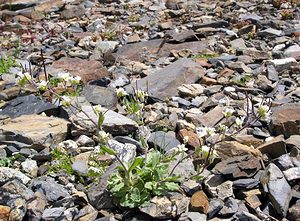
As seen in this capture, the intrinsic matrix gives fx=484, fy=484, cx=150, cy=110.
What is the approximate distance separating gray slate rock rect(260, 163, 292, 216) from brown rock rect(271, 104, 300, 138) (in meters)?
1.14

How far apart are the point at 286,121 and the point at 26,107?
12.4ft

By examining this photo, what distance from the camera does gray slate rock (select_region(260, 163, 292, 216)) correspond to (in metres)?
4.67

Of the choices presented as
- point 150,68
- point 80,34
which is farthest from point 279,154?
point 80,34

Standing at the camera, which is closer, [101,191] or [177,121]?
[101,191]

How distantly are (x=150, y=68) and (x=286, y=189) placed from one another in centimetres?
493

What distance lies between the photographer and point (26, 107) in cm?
729

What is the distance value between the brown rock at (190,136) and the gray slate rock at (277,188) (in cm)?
113

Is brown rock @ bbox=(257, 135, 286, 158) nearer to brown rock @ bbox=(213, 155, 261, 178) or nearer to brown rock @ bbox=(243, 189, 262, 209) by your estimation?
brown rock @ bbox=(213, 155, 261, 178)

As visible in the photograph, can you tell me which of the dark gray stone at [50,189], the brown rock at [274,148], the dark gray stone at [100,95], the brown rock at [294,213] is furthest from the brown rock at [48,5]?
the brown rock at [294,213]

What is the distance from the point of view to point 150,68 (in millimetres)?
9273

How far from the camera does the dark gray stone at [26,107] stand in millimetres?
7113

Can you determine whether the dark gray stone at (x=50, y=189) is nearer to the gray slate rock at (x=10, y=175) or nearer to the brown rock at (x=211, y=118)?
the gray slate rock at (x=10, y=175)

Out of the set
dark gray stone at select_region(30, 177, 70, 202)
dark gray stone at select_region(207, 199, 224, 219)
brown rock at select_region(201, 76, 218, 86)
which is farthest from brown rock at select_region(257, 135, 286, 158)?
brown rock at select_region(201, 76, 218, 86)

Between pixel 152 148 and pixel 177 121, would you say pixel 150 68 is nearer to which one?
pixel 177 121
